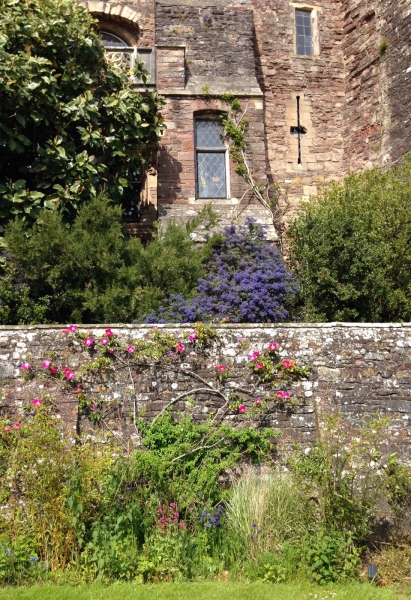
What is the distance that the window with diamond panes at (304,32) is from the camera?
1745cm

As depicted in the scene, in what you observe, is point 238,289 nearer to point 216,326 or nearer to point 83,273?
point 83,273

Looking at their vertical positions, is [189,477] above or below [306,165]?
below

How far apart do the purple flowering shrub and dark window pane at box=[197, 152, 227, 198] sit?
215 cm

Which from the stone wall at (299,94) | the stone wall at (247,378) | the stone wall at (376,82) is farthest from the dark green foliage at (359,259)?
the stone wall at (299,94)

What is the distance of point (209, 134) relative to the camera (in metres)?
14.6

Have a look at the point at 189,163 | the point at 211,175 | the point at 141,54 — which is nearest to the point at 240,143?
the point at 211,175

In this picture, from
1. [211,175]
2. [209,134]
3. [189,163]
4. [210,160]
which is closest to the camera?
[189,163]

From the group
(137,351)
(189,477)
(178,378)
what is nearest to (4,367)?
(137,351)

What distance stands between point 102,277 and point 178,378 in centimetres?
312

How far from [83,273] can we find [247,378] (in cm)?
368

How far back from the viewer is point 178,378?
7.91 meters

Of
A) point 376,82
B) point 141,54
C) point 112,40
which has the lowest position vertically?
point 376,82

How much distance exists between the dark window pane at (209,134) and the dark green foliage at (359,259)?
361 cm

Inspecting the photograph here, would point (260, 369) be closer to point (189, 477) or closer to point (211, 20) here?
point (189, 477)
